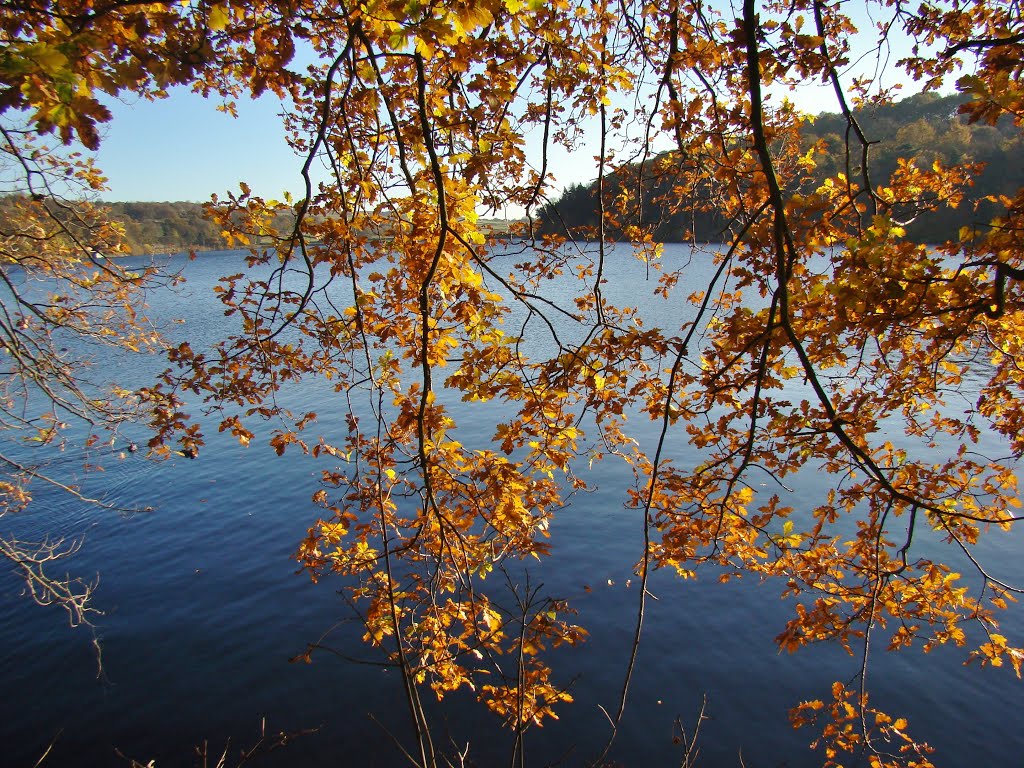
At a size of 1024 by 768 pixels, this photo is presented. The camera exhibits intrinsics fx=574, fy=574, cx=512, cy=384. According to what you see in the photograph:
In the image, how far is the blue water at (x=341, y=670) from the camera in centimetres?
613

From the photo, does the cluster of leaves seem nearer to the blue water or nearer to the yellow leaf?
the yellow leaf

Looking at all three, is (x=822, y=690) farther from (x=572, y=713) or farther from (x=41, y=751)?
(x=41, y=751)

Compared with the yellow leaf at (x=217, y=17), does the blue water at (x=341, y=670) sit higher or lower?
lower

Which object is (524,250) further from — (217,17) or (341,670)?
(341,670)

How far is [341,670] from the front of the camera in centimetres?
727

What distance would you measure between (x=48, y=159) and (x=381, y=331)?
4803 mm

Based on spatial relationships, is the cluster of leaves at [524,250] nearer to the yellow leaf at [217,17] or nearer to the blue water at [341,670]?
the yellow leaf at [217,17]

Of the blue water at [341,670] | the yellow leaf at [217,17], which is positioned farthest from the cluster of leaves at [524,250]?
the blue water at [341,670]

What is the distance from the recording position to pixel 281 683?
6941 millimetres

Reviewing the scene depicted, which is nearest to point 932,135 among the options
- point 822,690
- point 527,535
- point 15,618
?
point 822,690

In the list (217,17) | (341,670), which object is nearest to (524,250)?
(217,17)

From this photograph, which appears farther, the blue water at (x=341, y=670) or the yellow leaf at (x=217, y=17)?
the blue water at (x=341, y=670)

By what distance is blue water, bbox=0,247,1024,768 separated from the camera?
6.13 m

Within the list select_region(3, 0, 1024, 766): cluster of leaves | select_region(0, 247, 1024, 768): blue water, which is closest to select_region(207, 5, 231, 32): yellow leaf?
select_region(3, 0, 1024, 766): cluster of leaves
